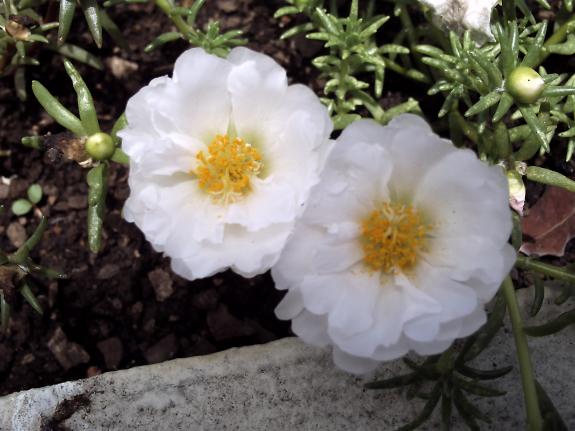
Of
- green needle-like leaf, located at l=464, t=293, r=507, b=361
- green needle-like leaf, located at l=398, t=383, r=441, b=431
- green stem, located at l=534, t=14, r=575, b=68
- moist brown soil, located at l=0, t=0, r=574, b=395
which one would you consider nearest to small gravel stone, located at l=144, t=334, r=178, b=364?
moist brown soil, located at l=0, t=0, r=574, b=395

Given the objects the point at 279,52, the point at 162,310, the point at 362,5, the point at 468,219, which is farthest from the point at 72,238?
the point at 468,219

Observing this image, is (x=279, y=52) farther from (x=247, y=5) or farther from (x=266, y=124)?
(x=266, y=124)

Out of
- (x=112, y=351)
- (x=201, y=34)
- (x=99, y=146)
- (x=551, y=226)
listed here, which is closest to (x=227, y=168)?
(x=99, y=146)

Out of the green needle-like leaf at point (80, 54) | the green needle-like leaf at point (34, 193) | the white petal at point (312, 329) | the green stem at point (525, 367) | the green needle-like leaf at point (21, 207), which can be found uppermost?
the green needle-like leaf at point (80, 54)

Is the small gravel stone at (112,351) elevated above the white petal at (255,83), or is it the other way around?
the white petal at (255,83)

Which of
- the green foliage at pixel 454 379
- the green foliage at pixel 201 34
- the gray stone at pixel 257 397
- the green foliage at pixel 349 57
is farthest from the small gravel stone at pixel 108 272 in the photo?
the green foliage at pixel 454 379

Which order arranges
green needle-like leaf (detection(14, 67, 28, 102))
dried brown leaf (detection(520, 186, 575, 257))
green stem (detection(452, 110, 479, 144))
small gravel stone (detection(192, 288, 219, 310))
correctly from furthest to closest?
green needle-like leaf (detection(14, 67, 28, 102)), small gravel stone (detection(192, 288, 219, 310)), dried brown leaf (detection(520, 186, 575, 257)), green stem (detection(452, 110, 479, 144))

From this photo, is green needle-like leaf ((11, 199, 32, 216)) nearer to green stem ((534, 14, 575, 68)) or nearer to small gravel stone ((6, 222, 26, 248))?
small gravel stone ((6, 222, 26, 248))

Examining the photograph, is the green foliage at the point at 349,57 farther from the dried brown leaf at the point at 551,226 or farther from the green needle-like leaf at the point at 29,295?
the green needle-like leaf at the point at 29,295
